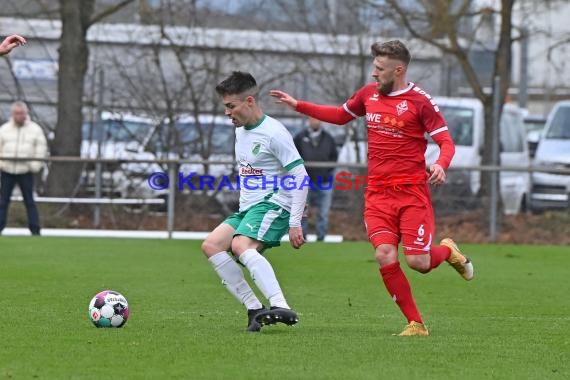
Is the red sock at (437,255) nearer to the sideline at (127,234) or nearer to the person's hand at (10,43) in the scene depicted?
the person's hand at (10,43)

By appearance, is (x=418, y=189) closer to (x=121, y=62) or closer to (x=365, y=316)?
(x=365, y=316)

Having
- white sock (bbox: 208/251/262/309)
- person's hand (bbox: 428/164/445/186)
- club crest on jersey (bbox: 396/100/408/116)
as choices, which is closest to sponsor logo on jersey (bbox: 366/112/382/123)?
club crest on jersey (bbox: 396/100/408/116)

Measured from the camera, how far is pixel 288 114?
23.5 m

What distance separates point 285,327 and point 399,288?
87cm

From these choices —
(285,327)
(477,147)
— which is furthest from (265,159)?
(477,147)

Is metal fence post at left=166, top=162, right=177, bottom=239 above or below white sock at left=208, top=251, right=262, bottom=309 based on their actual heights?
below

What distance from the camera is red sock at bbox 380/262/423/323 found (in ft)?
27.5

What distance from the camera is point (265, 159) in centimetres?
840

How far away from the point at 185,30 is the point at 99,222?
457 centimetres

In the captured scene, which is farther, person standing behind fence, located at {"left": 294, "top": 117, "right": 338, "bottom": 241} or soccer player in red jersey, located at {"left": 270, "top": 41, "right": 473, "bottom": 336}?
person standing behind fence, located at {"left": 294, "top": 117, "right": 338, "bottom": 241}

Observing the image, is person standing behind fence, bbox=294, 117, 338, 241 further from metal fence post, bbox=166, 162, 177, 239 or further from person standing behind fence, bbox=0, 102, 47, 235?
person standing behind fence, bbox=0, 102, 47, 235

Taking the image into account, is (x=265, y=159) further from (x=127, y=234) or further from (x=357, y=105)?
(x=127, y=234)

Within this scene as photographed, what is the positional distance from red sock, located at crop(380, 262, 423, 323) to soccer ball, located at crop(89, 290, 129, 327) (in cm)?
171

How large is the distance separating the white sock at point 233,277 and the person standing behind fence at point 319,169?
10.6 metres
